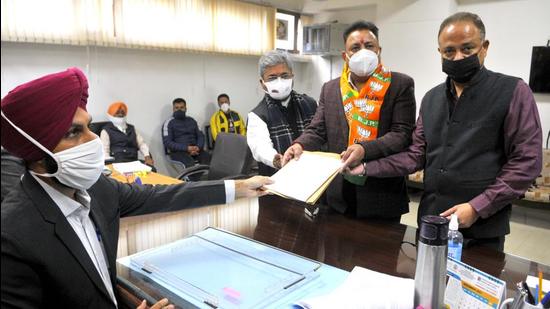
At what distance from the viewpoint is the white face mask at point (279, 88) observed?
2.21 m

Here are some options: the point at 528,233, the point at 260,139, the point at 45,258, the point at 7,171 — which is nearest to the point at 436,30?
the point at 528,233

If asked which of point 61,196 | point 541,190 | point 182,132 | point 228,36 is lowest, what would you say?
point 541,190

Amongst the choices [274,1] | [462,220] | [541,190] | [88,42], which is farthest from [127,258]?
[274,1]

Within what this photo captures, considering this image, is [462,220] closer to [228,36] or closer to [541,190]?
[541,190]

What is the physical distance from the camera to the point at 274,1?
634 centimetres

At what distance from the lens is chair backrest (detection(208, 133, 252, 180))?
3038 mm

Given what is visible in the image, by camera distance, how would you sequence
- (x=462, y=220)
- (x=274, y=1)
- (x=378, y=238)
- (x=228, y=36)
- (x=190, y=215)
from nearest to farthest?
(x=462, y=220), (x=378, y=238), (x=190, y=215), (x=228, y=36), (x=274, y=1)

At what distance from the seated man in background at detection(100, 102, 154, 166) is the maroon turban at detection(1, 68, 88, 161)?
3734mm

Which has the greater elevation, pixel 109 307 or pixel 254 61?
pixel 254 61

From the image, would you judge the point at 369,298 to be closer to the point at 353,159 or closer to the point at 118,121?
the point at 353,159

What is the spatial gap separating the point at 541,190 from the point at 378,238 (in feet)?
12.2

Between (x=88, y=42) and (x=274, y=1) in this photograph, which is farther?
(x=274, y=1)

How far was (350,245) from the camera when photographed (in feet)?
4.55

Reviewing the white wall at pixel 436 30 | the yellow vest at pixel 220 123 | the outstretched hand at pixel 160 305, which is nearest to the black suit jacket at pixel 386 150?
the outstretched hand at pixel 160 305
